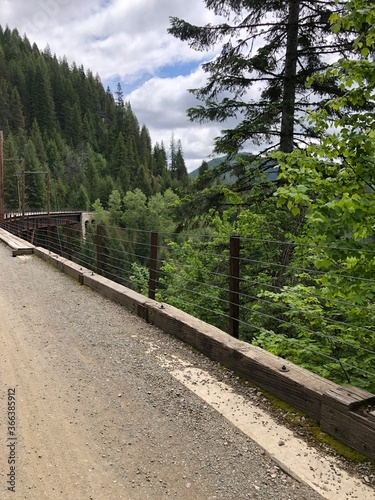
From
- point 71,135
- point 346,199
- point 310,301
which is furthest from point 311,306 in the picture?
point 71,135

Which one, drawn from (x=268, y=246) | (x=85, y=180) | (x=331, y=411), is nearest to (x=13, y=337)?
(x=331, y=411)

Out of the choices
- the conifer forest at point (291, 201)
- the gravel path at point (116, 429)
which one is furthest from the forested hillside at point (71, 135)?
the gravel path at point (116, 429)

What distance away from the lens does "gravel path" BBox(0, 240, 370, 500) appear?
2.08m

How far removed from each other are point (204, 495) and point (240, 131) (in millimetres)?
7792

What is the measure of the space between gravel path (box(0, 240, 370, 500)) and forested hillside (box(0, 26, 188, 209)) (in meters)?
83.0

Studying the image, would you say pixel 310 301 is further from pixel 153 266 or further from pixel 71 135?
pixel 71 135

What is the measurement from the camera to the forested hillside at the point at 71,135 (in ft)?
314

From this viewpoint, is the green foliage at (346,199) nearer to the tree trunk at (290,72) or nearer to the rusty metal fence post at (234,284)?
the rusty metal fence post at (234,284)

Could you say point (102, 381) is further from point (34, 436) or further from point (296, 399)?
point (296, 399)

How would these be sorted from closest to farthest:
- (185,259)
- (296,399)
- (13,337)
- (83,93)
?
(296,399) < (13,337) < (185,259) < (83,93)

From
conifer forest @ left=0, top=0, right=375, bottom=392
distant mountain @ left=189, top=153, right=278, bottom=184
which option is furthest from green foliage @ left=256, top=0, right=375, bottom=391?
distant mountain @ left=189, top=153, right=278, bottom=184

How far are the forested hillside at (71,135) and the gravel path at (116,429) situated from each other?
272 ft

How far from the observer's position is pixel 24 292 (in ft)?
21.8

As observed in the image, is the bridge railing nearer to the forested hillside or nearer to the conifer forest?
the conifer forest
